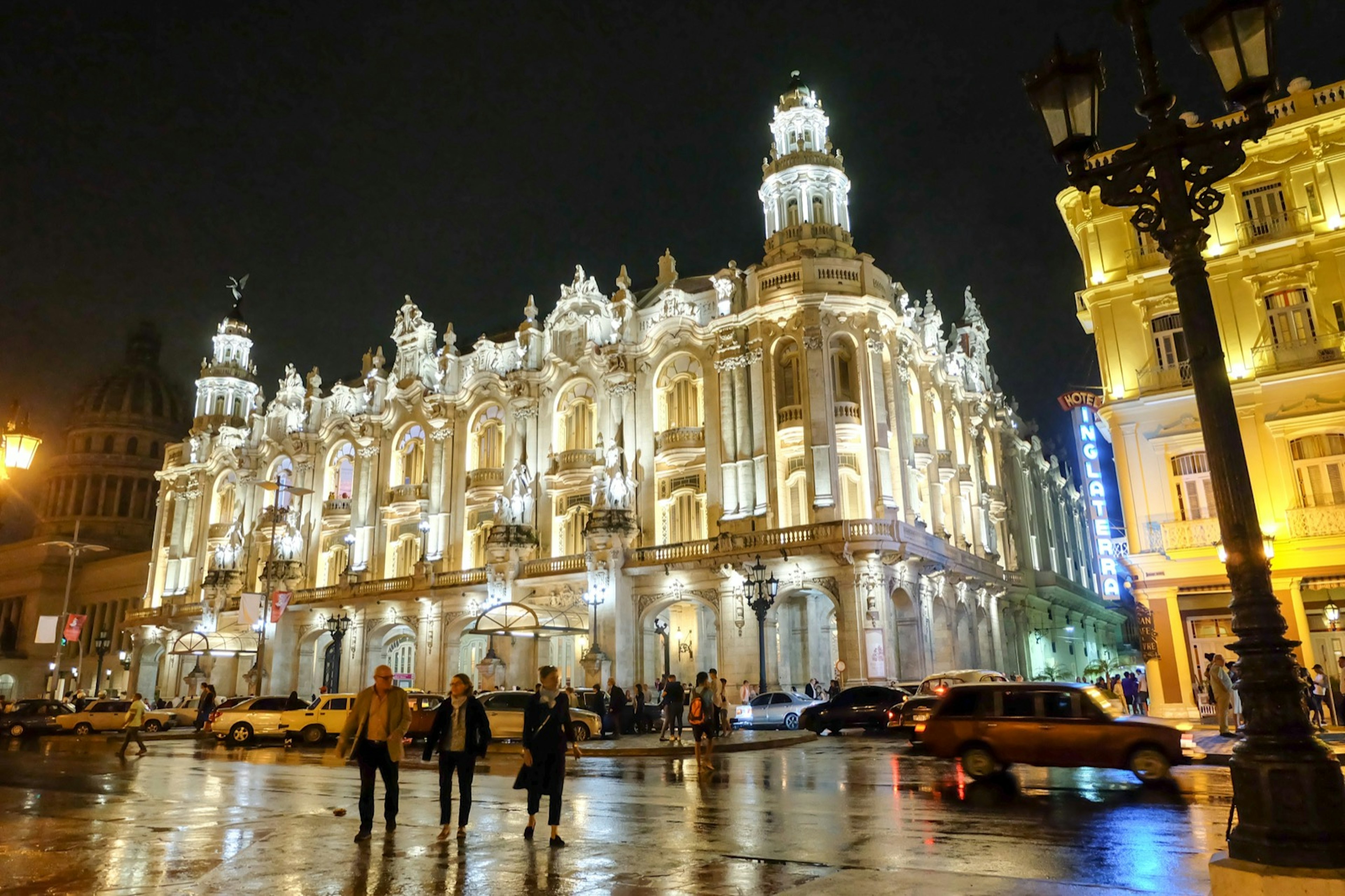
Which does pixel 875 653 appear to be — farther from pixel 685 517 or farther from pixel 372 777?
pixel 372 777

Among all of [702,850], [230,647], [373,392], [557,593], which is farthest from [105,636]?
[702,850]

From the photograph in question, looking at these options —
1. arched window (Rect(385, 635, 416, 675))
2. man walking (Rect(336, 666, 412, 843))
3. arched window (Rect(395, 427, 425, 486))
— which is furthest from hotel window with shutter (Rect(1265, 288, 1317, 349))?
arched window (Rect(385, 635, 416, 675))

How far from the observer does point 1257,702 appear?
5.90 m

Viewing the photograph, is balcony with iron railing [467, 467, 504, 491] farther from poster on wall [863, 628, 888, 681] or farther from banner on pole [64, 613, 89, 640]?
banner on pole [64, 613, 89, 640]

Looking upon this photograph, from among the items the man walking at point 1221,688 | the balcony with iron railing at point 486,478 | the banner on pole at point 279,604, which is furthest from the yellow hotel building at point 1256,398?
the banner on pole at point 279,604

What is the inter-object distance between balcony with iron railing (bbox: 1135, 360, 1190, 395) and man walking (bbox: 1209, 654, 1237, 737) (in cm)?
758

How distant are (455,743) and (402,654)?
41.7 m

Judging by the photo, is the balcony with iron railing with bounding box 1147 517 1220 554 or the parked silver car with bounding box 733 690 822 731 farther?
the parked silver car with bounding box 733 690 822 731

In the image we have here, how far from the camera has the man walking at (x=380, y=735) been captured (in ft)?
30.7

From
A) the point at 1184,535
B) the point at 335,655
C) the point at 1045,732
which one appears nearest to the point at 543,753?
the point at 1045,732

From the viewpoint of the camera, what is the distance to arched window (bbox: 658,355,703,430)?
40.8m

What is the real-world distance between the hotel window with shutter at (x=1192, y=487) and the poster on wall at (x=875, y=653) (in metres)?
11.3

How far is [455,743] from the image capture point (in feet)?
31.8

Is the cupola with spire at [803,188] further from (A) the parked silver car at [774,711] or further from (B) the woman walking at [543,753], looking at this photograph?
(B) the woman walking at [543,753]
